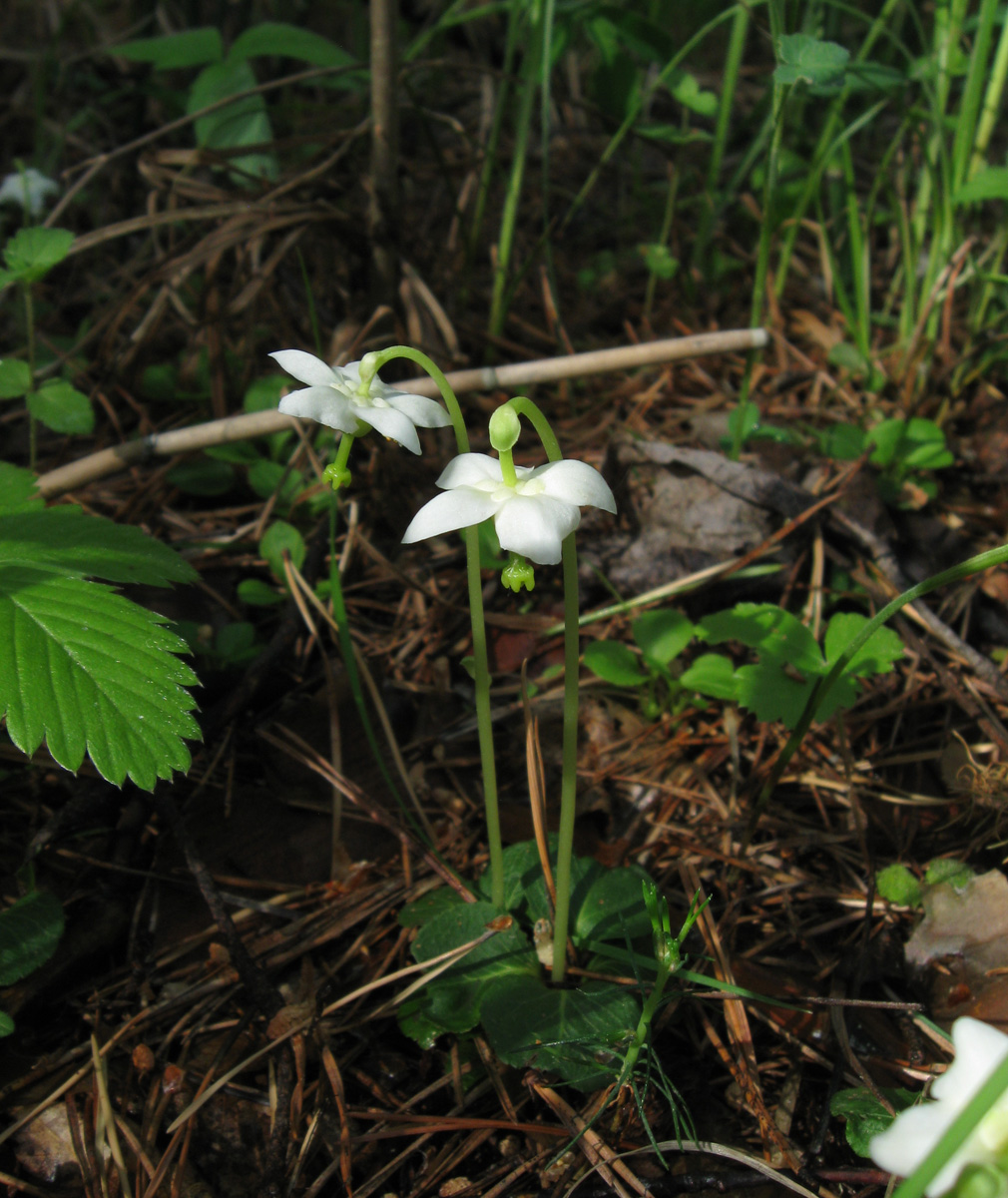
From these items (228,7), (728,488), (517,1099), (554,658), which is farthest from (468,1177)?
(228,7)

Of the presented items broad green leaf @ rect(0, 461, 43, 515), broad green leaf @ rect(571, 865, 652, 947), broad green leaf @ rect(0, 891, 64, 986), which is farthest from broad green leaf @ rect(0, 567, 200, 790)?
broad green leaf @ rect(571, 865, 652, 947)

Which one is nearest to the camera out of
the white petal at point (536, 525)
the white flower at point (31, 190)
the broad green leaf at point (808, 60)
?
the white petal at point (536, 525)

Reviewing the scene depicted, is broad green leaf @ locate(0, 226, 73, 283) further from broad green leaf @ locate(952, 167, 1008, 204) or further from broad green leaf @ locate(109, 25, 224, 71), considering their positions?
broad green leaf @ locate(952, 167, 1008, 204)

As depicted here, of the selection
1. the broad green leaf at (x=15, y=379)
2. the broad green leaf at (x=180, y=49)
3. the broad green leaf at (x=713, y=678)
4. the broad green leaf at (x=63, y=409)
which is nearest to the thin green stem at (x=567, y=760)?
the broad green leaf at (x=713, y=678)

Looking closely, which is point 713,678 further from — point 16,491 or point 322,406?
point 16,491

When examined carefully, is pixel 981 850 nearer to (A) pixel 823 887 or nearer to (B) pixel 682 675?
(A) pixel 823 887

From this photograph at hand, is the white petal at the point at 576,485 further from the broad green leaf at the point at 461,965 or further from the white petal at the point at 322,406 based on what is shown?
the broad green leaf at the point at 461,965
